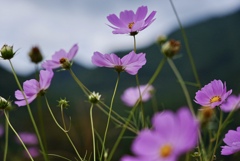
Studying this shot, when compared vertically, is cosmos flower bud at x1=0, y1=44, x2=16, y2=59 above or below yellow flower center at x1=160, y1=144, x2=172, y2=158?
above

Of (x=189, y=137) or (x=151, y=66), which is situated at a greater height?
(x=189, y=137)

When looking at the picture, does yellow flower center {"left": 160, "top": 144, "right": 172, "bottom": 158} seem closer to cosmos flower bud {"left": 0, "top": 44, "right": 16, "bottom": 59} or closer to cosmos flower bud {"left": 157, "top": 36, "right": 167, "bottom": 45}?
cosmos flower bud {"left": 0, "top": 44, "right": 16, "bottom": 59}

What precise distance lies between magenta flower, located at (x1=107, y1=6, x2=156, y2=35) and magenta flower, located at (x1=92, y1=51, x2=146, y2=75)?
2.4 inches

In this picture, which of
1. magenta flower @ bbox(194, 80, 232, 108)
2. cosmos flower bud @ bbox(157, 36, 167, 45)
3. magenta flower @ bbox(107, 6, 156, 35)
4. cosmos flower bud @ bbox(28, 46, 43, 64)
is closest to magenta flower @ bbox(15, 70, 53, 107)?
cosmos flower bud @ bbox(28, 46, 43, 64)

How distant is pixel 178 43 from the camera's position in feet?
1.43

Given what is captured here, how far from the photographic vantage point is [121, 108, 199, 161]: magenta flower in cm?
27

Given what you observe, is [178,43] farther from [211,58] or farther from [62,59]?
[211,58]

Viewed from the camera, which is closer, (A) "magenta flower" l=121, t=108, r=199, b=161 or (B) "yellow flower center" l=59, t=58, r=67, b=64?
(A) "magenta flower" l=121, t=108, r=199, b=161

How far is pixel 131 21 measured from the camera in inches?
30.1

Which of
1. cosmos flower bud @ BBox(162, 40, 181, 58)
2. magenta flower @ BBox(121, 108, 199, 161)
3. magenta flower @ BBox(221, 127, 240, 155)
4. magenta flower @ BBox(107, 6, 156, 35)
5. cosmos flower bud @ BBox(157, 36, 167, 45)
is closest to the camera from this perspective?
magenta flower @ BBox(121, 108, 199, 161)

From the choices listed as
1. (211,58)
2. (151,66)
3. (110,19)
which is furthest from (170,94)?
(110,19)

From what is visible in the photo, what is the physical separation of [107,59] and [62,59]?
0.33ft

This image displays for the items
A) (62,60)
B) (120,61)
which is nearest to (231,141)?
(120,61)

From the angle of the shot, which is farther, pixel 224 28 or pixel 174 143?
pixel 224 28
